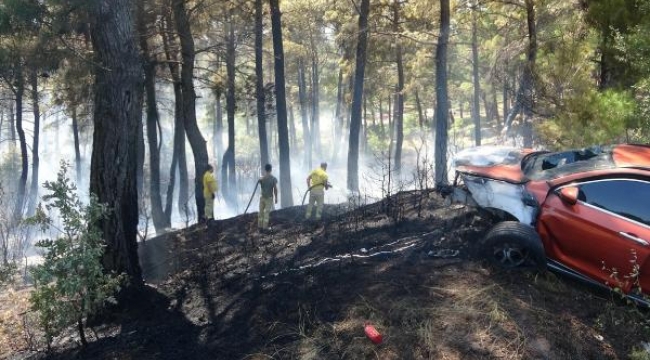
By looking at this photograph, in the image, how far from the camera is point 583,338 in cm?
437

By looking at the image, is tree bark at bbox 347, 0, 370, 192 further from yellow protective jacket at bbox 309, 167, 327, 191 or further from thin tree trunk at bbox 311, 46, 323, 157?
thin tree trunk at bbox 311, 46, 323, 157

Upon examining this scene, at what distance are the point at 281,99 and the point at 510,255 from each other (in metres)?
14.4

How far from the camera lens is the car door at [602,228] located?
474cm

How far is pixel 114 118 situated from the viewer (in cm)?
693

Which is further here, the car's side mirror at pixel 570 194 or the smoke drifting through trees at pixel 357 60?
the smoke drifting through trees at pixel 357 60

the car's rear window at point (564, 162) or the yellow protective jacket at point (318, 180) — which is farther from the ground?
the car's rear window at point (564, 162)

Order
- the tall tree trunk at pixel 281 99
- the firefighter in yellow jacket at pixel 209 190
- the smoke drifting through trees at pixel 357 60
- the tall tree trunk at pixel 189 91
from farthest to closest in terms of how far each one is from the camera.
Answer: the tall tree trunk at pixel 281 99 → the tall tree trunk at pixel 189 91 → the firefighter in yellow jacket at pixel 209 190 → the smoke drifting through trees at pixel 357 60

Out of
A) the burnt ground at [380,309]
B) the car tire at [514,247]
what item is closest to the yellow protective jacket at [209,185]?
the burnt ground at [380,309]

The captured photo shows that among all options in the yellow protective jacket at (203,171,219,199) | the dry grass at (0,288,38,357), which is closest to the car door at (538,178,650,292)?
the dry grass at (0,288,38,357)

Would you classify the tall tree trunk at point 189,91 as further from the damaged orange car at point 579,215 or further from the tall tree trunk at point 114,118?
the damaged orange car at point 579,215

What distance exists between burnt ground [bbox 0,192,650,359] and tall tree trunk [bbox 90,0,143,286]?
95 centimetres

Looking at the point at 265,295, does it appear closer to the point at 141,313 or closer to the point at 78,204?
the point at 141,313

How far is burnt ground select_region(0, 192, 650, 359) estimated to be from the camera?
4.36 metres

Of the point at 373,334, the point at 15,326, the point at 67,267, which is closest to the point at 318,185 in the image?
the point at 15,326
